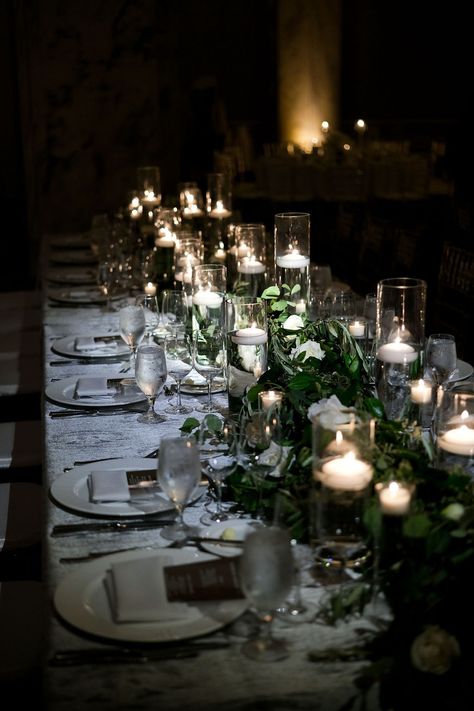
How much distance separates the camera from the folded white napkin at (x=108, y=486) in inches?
71.2

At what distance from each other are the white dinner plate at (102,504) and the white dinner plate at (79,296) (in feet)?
5.56

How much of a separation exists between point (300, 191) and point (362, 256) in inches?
135

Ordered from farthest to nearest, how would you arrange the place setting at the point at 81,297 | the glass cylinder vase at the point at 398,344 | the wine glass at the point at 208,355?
the place setting at the point at 81,297 → the wine glass at the point at 208,355 → the glass cylinder vase at the point at 398,344

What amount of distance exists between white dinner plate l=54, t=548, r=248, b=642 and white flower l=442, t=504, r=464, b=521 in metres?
0.32

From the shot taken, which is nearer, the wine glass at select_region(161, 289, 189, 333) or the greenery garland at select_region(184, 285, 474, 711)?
the greenery garland at select_region(184, 285, 474, 711)

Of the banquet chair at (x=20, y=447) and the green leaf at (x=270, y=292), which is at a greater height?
the green leaf at (x=270, y=292)

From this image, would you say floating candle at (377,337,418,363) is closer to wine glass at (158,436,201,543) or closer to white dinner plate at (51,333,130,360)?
wine glass at (158,436,201,543)

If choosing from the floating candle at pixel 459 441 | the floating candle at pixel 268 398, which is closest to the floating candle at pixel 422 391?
the floating candle at pixel 459 441

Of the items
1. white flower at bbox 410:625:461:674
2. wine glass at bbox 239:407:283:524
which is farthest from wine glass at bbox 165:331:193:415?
white flower at bbox 410:625:461:674

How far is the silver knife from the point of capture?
172 cm

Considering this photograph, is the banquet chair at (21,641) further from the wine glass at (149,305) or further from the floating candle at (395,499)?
the wine glass at (149,305)

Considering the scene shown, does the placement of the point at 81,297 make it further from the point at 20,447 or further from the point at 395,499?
the point at 395,499

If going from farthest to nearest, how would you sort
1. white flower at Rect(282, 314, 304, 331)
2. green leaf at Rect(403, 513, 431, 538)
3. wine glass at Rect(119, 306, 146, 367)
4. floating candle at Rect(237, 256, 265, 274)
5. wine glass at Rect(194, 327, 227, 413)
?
floating candle at Rect(237, 256, 265, 274), wine glass at Rect(119, 306, 146, 367), white flower at Rect(282, 314, 304, 331), wine glass at Rect(194, 327, 227, 413), green leaf at Rect(403, 513, 431, 538)

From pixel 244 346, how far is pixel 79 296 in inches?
66.8
